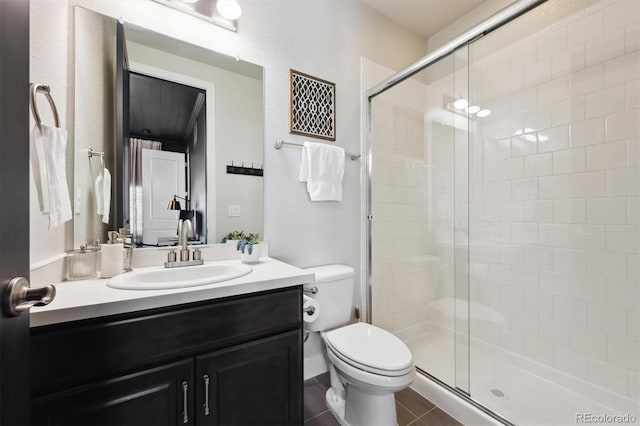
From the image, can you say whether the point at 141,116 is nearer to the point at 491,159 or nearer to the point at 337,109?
the point at 337,109

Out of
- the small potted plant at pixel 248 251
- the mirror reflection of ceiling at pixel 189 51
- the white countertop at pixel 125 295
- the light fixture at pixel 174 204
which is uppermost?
the mirror reflection of ceiling at pixel 189 51

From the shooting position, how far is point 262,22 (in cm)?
160

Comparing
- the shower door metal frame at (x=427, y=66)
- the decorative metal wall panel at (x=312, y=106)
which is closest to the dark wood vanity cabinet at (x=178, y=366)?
the shower door metal frame at (x=427, y=66)

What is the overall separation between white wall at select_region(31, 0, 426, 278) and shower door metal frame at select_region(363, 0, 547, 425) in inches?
3.8

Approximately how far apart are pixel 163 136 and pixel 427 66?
63.9 inches

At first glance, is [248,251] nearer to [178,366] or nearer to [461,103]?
[178,366]

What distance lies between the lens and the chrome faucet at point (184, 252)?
4.11ft

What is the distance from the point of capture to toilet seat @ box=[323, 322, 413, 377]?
1178 millimetres

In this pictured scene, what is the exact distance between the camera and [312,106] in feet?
5.83

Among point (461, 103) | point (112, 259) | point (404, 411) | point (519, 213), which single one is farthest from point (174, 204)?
point (519, 213)

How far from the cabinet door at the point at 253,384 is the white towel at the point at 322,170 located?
91cm

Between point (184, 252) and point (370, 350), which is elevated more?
point (184, 252)

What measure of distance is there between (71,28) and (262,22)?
0.92 meters

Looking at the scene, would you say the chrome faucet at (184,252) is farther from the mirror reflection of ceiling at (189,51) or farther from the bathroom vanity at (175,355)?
the mirror reflection of ceiling at (189,51)
